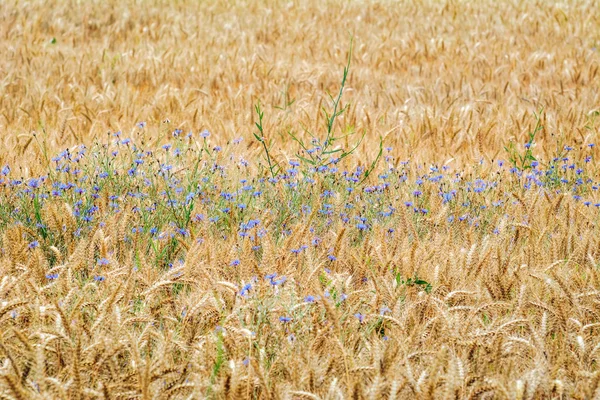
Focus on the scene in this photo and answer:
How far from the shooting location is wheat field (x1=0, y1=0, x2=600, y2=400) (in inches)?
75.1

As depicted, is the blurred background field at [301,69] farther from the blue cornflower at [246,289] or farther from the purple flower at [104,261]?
the blue cornflower at [246,289]

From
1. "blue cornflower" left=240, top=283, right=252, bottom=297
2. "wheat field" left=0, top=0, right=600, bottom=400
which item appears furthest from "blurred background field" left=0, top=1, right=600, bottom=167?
"blue cornflower" left=240, top=283, right=252, bottom=297

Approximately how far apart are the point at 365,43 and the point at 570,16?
3.17 m

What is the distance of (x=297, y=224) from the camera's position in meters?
2.86

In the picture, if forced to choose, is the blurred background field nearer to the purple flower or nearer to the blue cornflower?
the purple flower

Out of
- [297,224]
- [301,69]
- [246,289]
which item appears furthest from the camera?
[301,69]

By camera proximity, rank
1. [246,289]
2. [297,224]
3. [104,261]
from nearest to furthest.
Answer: [246,289], [104,261], [297,224]

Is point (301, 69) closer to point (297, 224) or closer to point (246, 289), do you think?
point (297, 224)

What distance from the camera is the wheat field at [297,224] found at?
1.91 m

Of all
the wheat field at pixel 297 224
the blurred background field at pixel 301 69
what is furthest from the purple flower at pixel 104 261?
the blurred background field at pixel 301 69

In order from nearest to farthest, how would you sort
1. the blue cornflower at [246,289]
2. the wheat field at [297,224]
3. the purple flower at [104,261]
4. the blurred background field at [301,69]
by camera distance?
the wheat field at [297,224]
the blue cornflower at [246,289]
the purple flower at [104,261]
the blurred background field at [301,69]

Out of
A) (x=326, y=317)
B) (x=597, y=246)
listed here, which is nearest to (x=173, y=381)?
(x=326, y=317)

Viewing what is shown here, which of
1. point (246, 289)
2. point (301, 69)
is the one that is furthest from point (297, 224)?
point (301, 69)

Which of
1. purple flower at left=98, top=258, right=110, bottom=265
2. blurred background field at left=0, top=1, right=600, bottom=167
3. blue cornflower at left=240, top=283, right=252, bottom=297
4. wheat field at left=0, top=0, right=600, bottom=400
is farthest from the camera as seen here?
blurred background field at left=0, top=1, right=600, bottom=167
